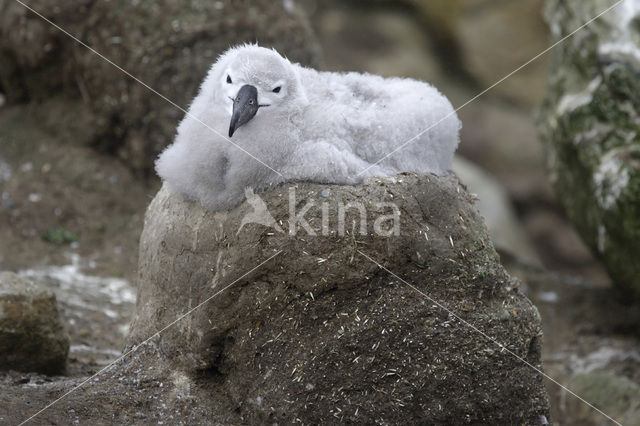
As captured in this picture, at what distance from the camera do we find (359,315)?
3639mm

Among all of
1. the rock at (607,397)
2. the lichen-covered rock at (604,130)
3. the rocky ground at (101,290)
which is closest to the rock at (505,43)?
the rocky ground at (101,290)

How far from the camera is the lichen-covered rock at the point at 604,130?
5664 millimetres

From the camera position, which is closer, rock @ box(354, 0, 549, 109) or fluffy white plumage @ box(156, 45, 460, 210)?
fluffy white plumage @ box(156, 45, 460, 210)

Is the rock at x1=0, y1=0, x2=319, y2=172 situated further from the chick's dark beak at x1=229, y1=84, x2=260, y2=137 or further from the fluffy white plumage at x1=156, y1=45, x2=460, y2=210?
the chick's dark beak at x1=229, y1=84, x2=260, y2=137

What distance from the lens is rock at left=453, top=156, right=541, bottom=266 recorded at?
39.0ft

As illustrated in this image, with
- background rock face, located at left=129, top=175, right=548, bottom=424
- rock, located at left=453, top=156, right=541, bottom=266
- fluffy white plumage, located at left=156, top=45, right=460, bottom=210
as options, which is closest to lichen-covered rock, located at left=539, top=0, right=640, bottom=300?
background rock face, located at left=129, top=175, right=548, bottom=424

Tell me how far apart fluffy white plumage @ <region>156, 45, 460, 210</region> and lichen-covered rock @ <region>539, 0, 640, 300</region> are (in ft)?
7.63

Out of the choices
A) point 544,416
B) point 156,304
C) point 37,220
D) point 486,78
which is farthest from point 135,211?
point 486,78

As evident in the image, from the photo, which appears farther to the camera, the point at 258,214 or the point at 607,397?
the point at 607,397

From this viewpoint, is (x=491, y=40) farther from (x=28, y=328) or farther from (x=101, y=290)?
(x=28, y=328)

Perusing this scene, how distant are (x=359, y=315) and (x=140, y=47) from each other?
14.2ft

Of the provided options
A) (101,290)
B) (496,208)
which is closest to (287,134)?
(101,290)

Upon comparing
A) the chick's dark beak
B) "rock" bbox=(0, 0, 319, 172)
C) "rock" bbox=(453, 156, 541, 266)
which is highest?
"rock" bbox=(453, 156, 541, 266)

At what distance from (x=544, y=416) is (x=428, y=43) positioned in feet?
37.2
